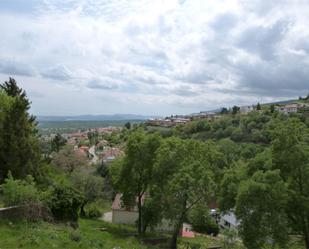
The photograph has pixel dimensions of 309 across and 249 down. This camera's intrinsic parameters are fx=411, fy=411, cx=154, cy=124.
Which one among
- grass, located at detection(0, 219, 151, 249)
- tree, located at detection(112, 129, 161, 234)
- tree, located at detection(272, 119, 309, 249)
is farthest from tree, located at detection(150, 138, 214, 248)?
grass, located at detection(0, 219, 151, 249)

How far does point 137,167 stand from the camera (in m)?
34.8

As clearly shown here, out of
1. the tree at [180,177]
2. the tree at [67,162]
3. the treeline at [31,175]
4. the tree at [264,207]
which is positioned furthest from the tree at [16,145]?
the tree at [67,162]

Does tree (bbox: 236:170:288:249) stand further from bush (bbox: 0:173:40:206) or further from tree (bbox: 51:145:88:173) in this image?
tree (bbox: 51:145:88:173)

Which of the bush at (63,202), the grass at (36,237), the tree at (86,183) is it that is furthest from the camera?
the tree at (86,183)

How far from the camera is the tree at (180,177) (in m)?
30.0

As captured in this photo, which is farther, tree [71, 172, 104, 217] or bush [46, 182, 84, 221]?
tree [71, 172, 104, 217]

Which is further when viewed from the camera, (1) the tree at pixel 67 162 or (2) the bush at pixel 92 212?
(1) the tree at pixel 67 162

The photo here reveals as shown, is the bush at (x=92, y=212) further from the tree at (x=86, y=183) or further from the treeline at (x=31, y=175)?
the tree at (x=86, y=183)

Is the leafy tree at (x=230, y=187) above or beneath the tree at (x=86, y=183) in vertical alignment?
above

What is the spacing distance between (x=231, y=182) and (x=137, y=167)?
32.2 ft

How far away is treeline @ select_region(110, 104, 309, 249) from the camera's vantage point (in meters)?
23.9

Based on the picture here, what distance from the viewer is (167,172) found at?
32594 mm

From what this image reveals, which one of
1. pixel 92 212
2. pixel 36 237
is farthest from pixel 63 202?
pixel 92 212

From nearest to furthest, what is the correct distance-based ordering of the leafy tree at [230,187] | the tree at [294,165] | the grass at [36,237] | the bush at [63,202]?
the grass at [36,237], the bush at [63,202], the tree at [294,165], the leafy tree at [230,187]
